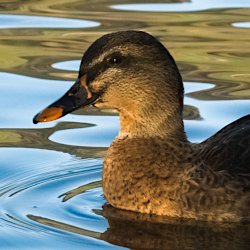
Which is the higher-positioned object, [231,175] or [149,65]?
[149,65]

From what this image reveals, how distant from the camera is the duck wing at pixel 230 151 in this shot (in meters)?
8.68

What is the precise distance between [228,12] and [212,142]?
7105 millimetres

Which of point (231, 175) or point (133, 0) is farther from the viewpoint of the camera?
point (133, 0)

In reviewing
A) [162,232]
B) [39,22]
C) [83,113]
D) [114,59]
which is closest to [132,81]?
[114,59]

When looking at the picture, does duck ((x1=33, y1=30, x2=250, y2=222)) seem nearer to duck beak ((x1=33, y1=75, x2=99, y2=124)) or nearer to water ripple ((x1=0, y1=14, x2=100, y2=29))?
duck beak ((x1=33, y1=75, x2=99, y2=124))

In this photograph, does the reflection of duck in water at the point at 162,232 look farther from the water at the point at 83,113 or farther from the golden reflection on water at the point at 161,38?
the golden reflection on water at the point at 161,38

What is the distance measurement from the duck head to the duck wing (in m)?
0.34

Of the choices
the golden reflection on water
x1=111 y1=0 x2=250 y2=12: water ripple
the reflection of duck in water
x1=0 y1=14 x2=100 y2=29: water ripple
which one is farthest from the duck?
x1=111 y1=0 x2=250 y2=12: water ripple

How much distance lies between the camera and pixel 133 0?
655 inches

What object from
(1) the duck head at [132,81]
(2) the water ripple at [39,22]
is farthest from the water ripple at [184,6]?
(1) the duck head at [132,81]

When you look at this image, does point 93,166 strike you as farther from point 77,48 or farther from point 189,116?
point 77,48

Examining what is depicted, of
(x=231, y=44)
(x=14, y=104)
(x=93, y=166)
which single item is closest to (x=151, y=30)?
(x=231, y=44)

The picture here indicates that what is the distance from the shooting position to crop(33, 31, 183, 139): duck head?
29.3 feet

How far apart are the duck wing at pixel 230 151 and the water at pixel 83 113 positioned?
16.0 inches
